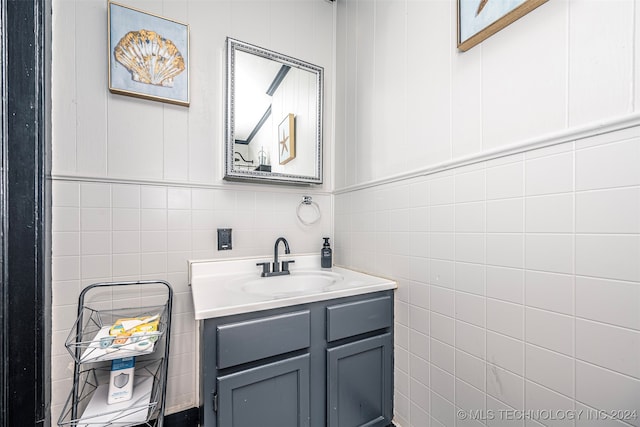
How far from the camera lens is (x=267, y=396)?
0.98 meters

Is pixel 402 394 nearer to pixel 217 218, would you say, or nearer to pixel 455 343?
pixel 455 343

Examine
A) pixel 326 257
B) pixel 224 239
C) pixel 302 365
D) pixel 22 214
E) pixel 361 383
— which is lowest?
pixel 361 383

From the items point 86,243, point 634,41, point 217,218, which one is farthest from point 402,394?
point 86,243

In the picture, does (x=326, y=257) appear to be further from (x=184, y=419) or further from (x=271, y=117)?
(x=184, y=419)

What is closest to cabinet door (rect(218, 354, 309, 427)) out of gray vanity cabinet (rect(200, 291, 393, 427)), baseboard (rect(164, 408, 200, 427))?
gray vanity cabinet (rect(200, 291, 393, 427))

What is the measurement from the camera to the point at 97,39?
122 centimetres

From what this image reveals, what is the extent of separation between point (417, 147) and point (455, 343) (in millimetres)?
837

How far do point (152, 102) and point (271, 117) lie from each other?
23.3 inches

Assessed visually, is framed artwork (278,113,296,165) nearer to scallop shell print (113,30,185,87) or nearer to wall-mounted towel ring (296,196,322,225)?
wall-mounted towel ring (296,196,322,225)

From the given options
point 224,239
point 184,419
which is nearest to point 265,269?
point 224,239

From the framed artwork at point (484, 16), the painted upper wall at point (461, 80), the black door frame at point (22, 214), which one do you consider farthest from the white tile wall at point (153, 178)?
the framed artwork at point (484, 16)

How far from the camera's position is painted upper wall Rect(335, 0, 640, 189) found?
0.70 meters

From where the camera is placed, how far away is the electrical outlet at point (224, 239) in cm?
145

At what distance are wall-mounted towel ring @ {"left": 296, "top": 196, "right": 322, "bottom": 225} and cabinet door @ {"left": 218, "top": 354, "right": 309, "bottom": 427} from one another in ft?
2.77
